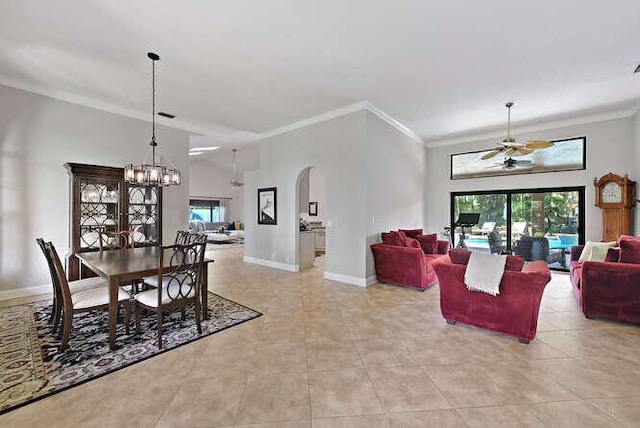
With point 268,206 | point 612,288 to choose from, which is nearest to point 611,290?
point 612,288

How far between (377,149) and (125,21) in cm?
380

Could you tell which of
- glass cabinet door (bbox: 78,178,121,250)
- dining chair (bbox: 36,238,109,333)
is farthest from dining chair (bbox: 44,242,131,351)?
glass cabinet door (bbox: 78,178,121,250)

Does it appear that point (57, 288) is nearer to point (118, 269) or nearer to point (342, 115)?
point (118, 269)

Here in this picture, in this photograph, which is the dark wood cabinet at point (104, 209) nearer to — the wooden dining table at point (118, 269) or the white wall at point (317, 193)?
the wooden dining table at point (118, 269)

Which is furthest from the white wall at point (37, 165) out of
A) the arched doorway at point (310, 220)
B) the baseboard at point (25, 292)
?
the arched doorway at point (310, 220)

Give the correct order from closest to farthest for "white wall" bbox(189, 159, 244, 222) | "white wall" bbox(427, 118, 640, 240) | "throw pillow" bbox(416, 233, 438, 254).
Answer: "white wall" bbox(427, 118, 640, 240), "throw pillow" bbox(416, 233, 438, 254), "white wall" bbox(189, 159, 244, 222)

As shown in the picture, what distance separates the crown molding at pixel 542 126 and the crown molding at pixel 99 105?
17.6 ft

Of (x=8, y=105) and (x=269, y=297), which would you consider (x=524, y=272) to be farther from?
(x=8, y=105)

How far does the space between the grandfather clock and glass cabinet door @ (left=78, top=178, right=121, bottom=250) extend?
8.34 metres

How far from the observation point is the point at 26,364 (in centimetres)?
237

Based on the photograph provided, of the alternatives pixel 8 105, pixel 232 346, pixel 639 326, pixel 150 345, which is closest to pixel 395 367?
pixel 232 346

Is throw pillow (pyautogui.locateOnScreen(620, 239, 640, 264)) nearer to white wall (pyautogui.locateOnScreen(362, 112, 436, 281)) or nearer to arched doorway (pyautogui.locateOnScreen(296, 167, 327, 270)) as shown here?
white wall (pyautogui.locateOnScreen(362, 112, 436, 281))

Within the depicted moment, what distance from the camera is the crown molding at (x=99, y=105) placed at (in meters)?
4.09

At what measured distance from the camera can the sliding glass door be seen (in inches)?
229
